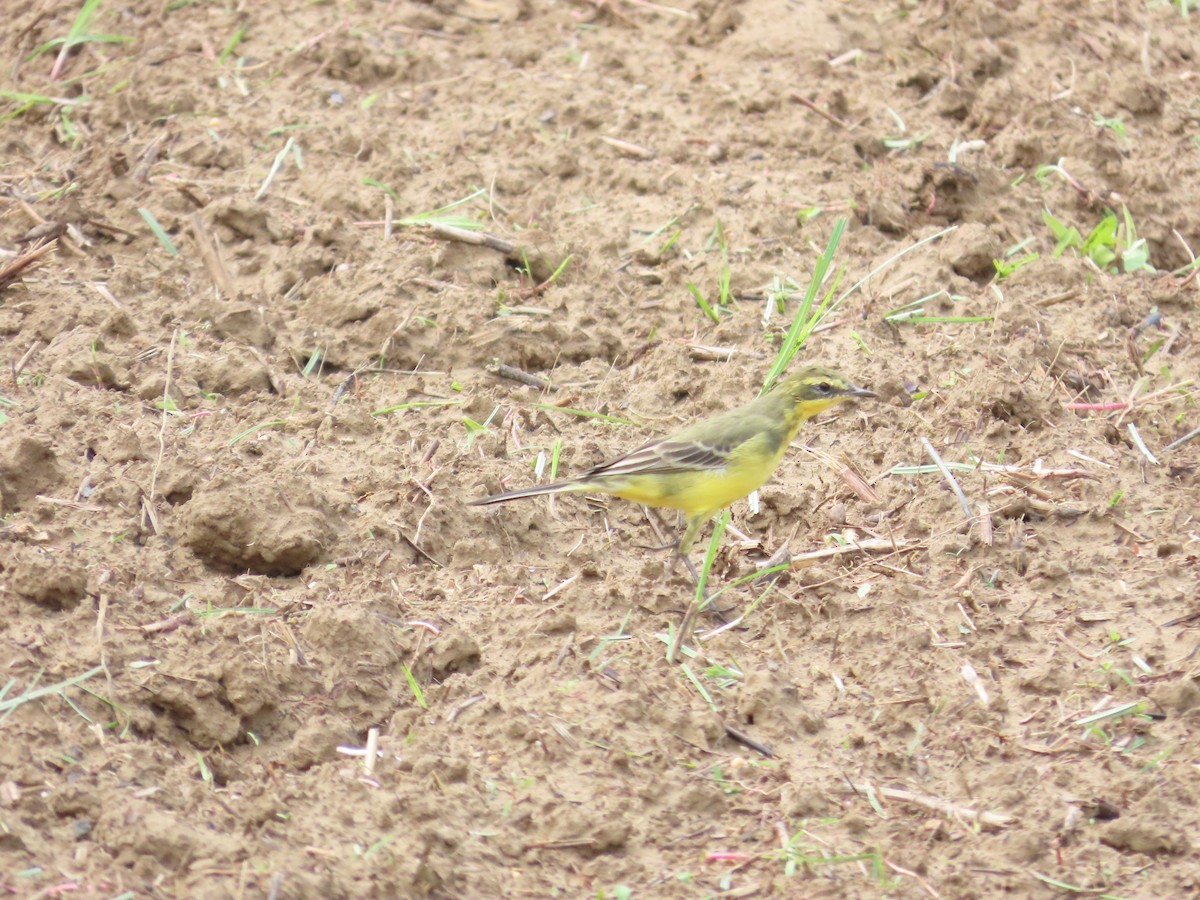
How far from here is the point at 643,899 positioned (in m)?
4.70

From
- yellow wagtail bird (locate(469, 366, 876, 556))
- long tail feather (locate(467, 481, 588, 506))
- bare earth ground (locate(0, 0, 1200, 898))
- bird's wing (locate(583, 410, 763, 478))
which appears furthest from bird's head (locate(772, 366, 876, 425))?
long tail feather (locate(467, 481, 588, 506))

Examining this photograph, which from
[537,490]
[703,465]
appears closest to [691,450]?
[703,465]

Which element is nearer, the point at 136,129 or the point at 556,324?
the point at 556,324

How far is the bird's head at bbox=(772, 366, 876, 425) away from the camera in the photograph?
6.62 meters

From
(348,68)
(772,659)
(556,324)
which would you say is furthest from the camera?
(348,68)

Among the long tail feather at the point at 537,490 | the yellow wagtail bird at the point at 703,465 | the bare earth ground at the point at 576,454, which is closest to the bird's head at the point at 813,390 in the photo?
the yellow wagtail bird at the point at 703,465

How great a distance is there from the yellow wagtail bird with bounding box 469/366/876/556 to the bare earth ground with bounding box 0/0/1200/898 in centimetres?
35

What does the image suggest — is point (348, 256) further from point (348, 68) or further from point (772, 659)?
point (772, 659)

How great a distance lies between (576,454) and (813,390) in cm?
121

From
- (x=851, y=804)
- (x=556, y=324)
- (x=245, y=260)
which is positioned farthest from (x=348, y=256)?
(x=851, y=804)

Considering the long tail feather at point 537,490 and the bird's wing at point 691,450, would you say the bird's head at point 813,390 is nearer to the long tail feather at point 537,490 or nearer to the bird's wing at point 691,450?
the bird's wing at point 691,450

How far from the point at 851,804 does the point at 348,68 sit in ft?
21.2

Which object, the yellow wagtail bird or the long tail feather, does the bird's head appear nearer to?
the yellow wagtail bird

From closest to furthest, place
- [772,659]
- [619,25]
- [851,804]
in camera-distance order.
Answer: [851,804]
[772,659]
[619,25]
